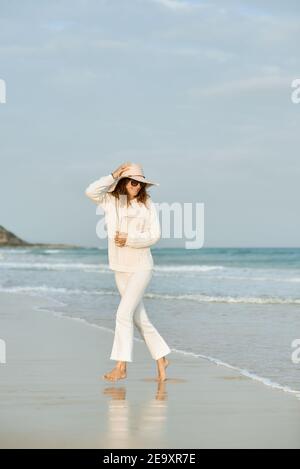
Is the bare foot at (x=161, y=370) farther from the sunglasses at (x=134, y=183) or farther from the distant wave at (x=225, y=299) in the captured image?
the distant wave at (x=225, y=299)

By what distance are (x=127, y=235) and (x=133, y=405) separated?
161 cm

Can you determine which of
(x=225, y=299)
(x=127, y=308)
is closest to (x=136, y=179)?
(x=127, y=308)

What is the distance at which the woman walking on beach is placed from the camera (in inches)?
294

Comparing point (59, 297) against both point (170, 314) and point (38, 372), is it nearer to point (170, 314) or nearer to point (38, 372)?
point (170, 314)

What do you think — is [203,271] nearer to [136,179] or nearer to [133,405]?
[136,179]

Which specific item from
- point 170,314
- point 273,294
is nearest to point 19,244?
point 273,294

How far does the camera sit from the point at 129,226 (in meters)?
7.52

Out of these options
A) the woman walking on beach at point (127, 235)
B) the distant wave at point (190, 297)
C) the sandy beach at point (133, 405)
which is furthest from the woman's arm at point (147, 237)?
the distant wave at point (190, 297)

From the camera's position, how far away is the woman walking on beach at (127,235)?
7.48 meters

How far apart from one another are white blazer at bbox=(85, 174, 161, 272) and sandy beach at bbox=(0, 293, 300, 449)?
101 centimetres

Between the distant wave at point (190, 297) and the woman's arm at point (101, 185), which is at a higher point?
the distant wave at point (190, 297)
